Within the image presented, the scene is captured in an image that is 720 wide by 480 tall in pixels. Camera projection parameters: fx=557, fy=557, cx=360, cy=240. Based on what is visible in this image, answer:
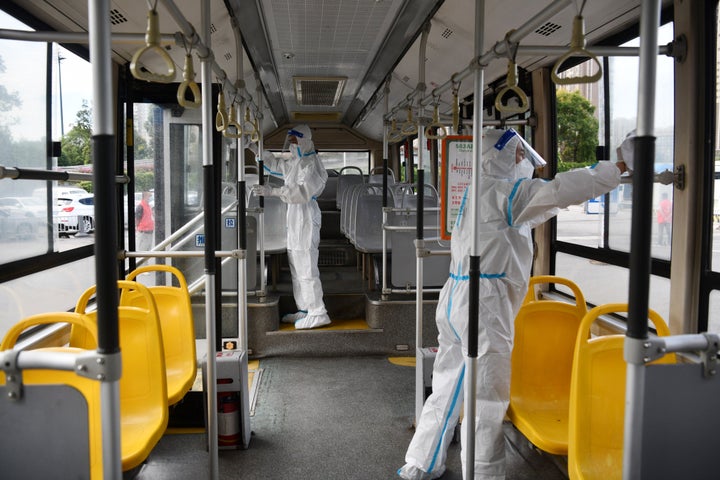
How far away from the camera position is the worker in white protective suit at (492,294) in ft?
8.76

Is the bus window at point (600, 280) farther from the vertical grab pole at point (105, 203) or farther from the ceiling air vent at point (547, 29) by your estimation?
the vertical grab pole at point (105, 203)

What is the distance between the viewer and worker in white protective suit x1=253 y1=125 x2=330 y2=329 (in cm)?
559

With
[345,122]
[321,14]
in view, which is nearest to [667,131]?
[321,14]

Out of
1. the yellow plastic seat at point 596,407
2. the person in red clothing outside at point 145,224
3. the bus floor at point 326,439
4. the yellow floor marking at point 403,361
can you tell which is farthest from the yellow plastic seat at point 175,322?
the yellow floor marking at point 403,361

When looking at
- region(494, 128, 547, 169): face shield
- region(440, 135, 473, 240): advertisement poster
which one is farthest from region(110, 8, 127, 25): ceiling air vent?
region(494, 128, 547, 169): face shield

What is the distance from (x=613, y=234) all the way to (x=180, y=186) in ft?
10.6

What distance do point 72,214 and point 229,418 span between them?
5.00ft

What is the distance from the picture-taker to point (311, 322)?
5.49m

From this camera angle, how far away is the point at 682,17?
2.64 metres

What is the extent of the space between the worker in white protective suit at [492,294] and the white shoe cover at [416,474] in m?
0.04

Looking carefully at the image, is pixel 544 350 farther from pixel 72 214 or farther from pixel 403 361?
pixel 72 214

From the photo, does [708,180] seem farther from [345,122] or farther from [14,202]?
[345,122]

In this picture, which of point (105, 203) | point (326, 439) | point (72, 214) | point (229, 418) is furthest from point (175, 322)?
point (105, 203)

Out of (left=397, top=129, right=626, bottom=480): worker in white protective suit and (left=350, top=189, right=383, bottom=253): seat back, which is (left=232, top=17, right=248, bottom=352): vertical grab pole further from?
(left=350, top=189, right=383, bottom=253): seat back
